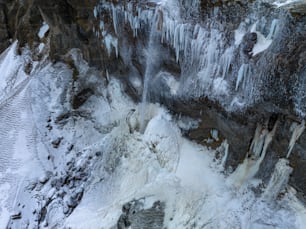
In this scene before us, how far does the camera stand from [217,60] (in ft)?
18.4

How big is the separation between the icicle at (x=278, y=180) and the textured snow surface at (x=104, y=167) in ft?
0.06

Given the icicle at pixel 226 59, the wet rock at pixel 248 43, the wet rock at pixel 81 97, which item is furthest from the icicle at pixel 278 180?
the wet rock at pixel 81 97

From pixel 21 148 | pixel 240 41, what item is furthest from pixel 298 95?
pixel 21 148

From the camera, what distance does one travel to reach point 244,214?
18.7 ft

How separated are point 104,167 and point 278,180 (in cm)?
435

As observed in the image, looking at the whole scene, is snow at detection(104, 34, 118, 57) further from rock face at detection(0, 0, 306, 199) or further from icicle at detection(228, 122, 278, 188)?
icicle at detection(228, 122, 278, 188)

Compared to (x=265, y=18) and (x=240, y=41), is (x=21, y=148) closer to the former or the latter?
(x=240, y=41)

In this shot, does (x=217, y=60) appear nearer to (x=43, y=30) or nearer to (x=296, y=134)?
(x=296, y=134)

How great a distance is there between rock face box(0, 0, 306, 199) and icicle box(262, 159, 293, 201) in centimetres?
13

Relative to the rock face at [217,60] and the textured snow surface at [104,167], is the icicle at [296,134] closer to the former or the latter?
the rock face at [217,60]

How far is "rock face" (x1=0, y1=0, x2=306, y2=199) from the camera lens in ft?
15.4

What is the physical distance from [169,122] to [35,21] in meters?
6.91

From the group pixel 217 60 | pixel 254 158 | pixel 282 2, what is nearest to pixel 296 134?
pixel 254 158

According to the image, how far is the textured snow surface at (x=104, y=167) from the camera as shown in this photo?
229 inches
